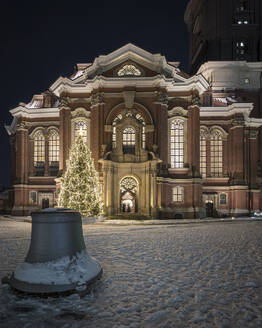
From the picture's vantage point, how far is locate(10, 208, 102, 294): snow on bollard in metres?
6.21

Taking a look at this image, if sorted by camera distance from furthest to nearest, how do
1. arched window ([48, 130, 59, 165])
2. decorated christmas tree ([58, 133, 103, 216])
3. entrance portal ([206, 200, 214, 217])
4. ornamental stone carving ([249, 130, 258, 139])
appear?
ornamental stone carving ([249, 130, 258, 139]), arched window ([48, 130, 59, 165]), entrance portal ([206, 200, 214, 217]), decorated christmas tree ([58, 133, 103, 216])

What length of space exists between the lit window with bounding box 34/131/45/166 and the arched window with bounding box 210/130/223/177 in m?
20.8

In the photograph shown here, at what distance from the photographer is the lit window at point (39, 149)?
38.7 meters

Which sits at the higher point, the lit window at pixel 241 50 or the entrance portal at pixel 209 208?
the lit window at pixel 241 50

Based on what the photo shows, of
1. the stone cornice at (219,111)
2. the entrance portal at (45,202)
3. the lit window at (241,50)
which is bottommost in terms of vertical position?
the entrance portal at (45,202)

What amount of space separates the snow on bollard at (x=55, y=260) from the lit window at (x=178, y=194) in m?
26.6

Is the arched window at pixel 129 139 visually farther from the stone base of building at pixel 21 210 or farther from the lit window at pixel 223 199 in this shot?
the stone base of building at pixel 21 210

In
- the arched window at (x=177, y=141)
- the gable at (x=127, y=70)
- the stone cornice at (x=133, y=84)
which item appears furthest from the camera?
the arched window at (x=177, y=141)

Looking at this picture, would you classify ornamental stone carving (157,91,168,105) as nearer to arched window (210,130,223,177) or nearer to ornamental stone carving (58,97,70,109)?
arched window (210,130,223,177)

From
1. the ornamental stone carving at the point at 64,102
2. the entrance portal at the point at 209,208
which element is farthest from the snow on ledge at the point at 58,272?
the entrance portal at the point at 209,208

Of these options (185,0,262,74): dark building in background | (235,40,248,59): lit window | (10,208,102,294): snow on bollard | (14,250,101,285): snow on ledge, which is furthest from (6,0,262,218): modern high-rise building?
(14,250,101,285): snow on ledge

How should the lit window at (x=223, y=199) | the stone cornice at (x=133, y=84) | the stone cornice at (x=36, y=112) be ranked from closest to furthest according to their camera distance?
the stone cornice at (x=133, y=84) < the lit window at (x=223, y=199) < the stone cornice at (x=36, y=112)

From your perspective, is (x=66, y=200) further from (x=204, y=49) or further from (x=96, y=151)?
(x=204, y=49)

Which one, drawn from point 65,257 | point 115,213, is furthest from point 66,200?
point 65,257
